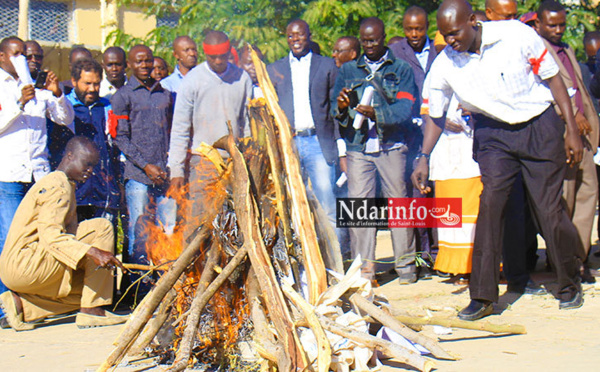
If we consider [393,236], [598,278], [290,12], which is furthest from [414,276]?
[290,12]

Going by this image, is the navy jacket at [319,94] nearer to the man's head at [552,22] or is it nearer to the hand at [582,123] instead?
the man's head at [552,22]

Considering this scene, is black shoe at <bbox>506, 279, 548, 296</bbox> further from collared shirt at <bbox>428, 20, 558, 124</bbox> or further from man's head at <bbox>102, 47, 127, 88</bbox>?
man's head at <bbox>102, 47, 127, 88</bbox>

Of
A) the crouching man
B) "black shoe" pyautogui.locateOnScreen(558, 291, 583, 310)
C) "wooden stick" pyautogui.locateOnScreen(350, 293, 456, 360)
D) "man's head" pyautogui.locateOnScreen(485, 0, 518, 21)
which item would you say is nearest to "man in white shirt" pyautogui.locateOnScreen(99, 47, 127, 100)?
the crouching man

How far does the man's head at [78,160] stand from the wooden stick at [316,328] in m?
2.32

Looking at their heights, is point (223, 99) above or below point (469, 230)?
above

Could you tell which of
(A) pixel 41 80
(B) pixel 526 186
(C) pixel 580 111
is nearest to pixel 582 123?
(C) pixel 580 111

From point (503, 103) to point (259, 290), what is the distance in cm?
218

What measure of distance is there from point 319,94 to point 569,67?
7.42ft

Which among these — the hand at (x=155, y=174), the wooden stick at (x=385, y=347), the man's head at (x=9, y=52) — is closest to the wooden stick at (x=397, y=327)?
the wooden stick at (x=385, y=347)

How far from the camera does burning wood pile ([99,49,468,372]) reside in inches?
160

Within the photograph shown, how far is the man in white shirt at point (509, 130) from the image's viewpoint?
5.11 metres

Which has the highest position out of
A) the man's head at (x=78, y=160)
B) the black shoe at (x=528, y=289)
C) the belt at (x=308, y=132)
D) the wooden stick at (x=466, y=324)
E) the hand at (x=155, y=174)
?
the belt at (x=308, y=132)

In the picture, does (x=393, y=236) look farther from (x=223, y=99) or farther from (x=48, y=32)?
(x=48, y=32)

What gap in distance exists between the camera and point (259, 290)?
14.6 ft
